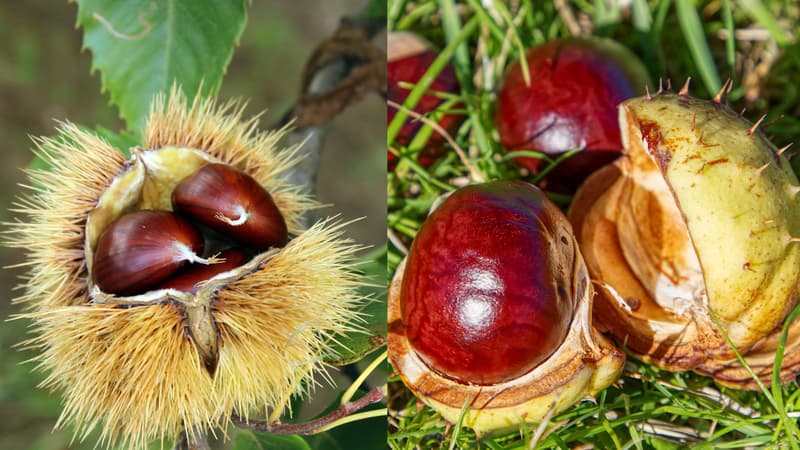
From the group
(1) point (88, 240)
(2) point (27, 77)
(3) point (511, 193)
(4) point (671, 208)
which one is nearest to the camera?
(2) point (27, 77)

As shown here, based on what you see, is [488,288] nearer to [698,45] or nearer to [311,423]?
[311,423]

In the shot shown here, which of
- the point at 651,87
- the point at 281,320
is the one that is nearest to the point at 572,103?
the point at 651,87

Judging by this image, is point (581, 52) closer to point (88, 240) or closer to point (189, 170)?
point (189, 170)

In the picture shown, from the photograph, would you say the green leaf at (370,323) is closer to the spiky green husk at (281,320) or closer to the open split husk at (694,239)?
the spiky green husk at (281,320)

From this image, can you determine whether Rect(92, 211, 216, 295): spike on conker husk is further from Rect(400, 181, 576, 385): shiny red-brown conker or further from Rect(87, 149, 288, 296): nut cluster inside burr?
Rect(400, 181, 576, 385): shiny red-brown conker

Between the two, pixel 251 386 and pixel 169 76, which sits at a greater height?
pixel 169 76

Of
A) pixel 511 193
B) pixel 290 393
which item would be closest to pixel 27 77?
pixel 290 393
